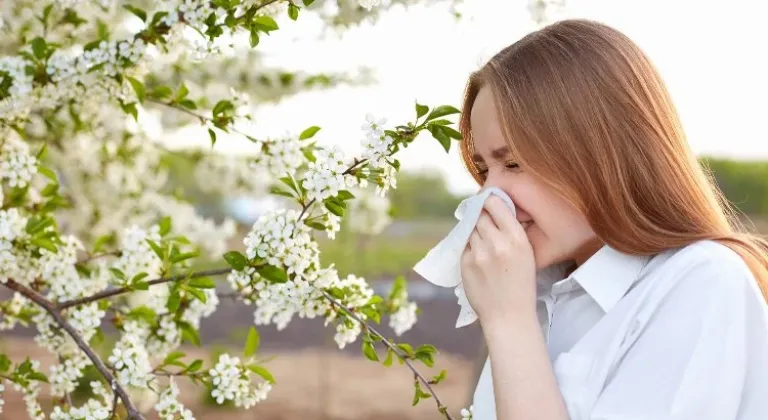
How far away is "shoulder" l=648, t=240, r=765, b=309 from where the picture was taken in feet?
4.18

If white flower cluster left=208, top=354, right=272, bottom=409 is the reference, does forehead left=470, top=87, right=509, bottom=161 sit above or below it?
above

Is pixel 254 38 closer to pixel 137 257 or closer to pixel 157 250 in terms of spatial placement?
pixel 157 250

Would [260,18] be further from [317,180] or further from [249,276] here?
[249,276]

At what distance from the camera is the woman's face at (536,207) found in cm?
145

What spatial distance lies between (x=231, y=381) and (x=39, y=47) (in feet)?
2.87

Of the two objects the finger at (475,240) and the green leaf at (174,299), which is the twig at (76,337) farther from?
the finger at (475,240)

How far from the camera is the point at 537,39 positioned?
1.55 meters

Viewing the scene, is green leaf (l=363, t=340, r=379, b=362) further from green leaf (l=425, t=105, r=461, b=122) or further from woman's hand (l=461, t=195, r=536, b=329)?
green leaf (l=425, t=105, r=461, b=122)

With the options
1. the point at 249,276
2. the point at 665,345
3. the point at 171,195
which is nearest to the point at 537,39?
the point at 665,345

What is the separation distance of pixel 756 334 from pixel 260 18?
1093mm

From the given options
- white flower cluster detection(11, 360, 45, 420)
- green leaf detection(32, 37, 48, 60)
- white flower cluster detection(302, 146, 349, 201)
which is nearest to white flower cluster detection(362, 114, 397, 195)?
white flower cluster detection(302, 146, 349, 201)

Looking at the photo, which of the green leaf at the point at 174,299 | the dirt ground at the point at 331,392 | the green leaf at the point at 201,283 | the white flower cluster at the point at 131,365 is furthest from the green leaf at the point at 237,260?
the dirt ground at the point at 331,392

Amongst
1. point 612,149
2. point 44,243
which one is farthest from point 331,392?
point 612,149

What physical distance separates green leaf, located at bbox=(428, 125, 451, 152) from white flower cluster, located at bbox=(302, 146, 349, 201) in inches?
6.9
